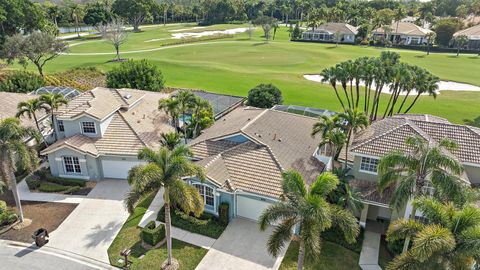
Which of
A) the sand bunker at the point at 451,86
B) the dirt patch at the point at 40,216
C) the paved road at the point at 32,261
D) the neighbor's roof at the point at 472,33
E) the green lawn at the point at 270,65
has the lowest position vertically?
the paved road at the point at 32,261

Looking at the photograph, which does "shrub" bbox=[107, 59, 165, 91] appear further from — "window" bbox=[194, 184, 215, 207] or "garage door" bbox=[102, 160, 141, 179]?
"window" bbox=[194, 184, 215, 207]

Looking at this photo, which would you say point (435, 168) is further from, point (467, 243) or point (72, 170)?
A: point (72, 170)

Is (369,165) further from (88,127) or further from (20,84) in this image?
(20,84)

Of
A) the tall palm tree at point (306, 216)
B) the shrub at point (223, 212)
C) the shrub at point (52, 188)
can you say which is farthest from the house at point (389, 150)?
the shrub at point (52, 188)

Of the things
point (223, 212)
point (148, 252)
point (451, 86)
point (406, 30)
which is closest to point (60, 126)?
point (148, 252)

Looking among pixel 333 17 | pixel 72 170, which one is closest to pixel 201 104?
pixel 72 170

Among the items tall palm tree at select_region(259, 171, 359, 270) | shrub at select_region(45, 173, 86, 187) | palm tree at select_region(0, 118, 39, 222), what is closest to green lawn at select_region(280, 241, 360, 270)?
tall palm tree at select_region(259, 171, 359, 270)

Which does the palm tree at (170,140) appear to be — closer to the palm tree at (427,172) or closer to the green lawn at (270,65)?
the palm tree at (427,172)

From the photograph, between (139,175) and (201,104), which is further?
(201,104)
